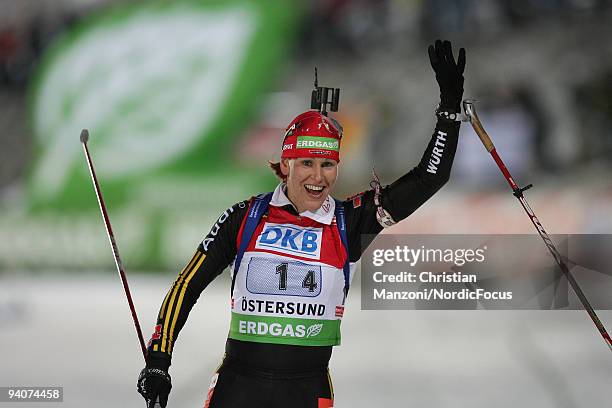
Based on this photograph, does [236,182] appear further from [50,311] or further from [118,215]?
[50,311]

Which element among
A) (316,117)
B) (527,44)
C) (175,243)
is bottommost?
(316,117)

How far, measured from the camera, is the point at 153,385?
292 cm

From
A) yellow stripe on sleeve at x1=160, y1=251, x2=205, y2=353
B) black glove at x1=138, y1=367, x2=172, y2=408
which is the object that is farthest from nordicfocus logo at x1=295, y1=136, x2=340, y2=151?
black glove at x1=138, y1=367, x2=172, y2=408

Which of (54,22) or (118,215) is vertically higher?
(54,22)

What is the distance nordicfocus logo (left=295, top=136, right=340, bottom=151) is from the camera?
3162 millimetres

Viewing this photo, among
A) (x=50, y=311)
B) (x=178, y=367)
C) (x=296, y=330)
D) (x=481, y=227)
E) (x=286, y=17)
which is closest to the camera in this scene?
(x=296, y=330)

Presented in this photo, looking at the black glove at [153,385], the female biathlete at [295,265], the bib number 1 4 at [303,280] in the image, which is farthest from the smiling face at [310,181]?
the black glove at [153,385]

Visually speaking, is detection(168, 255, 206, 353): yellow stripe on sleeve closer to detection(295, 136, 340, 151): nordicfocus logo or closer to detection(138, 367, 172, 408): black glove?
detection(138, 367, 172, 408): black glove

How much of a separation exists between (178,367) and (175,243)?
4.84 metres

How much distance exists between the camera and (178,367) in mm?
5934

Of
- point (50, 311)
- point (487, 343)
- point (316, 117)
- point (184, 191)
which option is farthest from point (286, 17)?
point (316, 117)

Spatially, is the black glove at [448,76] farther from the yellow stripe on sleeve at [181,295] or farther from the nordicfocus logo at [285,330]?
the yellow stripe on sleeve at [181,295]

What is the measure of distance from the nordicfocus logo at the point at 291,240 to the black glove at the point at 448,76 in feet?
2.04

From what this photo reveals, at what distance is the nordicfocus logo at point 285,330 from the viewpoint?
3.07 metres
